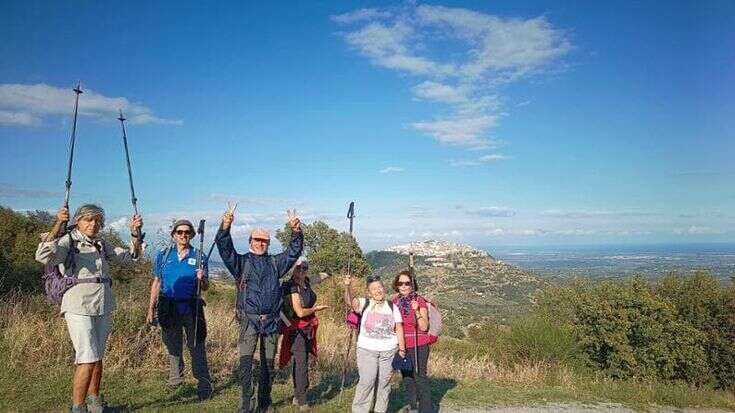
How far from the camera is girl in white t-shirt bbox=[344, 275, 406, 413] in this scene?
228 inches

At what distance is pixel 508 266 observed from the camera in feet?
293

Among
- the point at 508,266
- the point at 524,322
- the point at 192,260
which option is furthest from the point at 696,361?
the point at 508,266

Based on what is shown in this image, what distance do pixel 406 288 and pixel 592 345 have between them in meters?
23.0

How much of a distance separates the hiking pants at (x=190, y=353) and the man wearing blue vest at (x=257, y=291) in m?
0.93

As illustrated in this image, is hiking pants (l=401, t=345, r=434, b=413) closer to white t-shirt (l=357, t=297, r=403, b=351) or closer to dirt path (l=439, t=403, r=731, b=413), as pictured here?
white t-shirt (l=357, t=297, r=403, b=351)

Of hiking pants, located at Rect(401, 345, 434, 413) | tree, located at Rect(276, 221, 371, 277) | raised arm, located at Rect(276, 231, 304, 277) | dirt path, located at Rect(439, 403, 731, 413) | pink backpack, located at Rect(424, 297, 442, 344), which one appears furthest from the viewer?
tree, located at Rect(276, 221, 371, 277)

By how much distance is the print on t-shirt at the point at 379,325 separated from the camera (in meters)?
5.86

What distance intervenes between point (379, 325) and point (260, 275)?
1.56 m

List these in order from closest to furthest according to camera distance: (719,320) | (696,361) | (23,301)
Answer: (23,301) < (696,361) < (719,320)

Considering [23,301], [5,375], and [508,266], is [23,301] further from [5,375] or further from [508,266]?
[508,266]

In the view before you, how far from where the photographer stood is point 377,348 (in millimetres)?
5809

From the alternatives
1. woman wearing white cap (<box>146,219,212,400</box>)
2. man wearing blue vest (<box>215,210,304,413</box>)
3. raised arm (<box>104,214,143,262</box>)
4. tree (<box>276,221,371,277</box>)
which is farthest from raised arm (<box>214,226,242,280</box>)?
tree (<box>276,221,371,277</box>)

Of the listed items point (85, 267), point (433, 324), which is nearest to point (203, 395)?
point (85, 267)

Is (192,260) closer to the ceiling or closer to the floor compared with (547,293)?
closer to the ceiling
